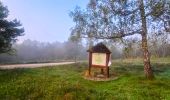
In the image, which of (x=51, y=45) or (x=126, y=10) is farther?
(x=51, y=45)

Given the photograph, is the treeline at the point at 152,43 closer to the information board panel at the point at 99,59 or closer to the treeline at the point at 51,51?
the information board panel at the point at 99,59

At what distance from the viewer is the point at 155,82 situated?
24.2 m

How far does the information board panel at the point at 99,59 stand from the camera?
27.5 m

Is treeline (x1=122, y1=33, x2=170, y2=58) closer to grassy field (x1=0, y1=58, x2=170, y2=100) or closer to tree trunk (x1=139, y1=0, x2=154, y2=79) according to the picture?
tree trunk (x1=139, y1=0, x2=154, y2=79)

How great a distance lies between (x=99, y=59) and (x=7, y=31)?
965cm

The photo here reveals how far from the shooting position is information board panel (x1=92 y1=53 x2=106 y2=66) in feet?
90.2

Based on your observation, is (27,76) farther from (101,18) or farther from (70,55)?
(70,55)

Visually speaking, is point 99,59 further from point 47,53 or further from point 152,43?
point 47,53

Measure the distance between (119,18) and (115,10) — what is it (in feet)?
2.43

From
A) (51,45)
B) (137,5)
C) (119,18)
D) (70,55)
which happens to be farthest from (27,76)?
(51,45)

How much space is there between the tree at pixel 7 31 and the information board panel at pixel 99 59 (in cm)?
845

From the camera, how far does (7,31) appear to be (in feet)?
101

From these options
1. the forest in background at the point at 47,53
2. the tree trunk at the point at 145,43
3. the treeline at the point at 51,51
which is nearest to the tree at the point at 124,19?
the tree trunk at the point at 145,43

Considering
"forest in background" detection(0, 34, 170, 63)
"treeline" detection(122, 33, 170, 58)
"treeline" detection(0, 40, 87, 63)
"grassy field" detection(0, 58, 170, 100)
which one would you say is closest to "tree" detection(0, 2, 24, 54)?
"grassy field" detection(0, 58, 170, 100)
